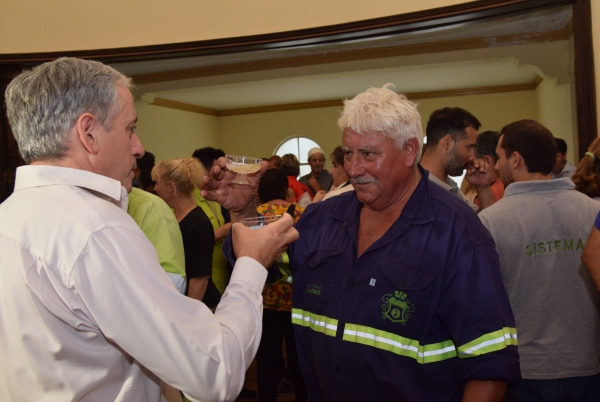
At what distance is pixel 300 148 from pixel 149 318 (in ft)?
38.9

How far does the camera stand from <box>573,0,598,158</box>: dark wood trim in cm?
349

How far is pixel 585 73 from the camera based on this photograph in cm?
351

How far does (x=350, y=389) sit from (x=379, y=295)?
29cm

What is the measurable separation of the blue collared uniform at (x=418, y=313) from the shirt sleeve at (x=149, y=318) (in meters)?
0.53

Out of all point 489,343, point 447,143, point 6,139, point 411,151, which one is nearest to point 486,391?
point 489,343

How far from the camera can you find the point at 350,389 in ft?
5.20

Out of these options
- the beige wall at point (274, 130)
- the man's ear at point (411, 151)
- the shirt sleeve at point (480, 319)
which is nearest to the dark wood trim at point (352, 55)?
the man's ear at point (411, 151)

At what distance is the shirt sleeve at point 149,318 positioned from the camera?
1031mm

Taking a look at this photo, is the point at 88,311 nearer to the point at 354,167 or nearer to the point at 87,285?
the point at 87,285

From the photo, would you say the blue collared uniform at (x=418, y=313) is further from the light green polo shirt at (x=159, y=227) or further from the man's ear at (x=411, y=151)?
the light green polo shirt at (x=159, y=227)

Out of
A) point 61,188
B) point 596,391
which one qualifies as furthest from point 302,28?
point 61,188

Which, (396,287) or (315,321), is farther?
(315,321)

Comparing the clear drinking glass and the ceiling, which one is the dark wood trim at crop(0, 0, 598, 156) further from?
the clear drinking glass

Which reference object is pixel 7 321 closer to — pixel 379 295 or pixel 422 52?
pixel 379 295
